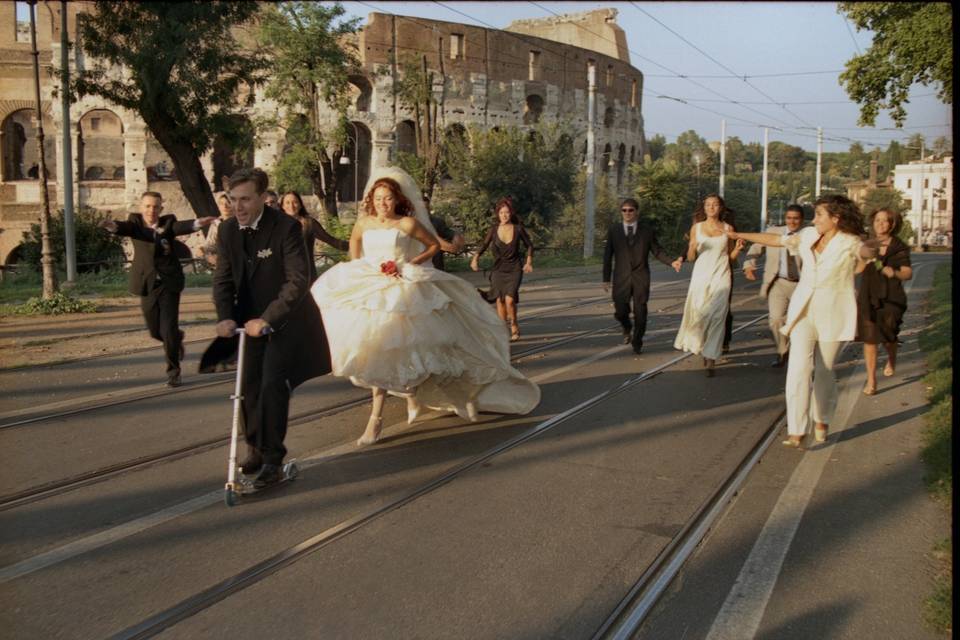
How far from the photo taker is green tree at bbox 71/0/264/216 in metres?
16.7

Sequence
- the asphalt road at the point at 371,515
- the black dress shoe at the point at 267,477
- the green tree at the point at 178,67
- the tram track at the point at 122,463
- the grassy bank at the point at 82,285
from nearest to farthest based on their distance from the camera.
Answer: the asphalt road at the point at 371,515
the tram track at the point at 122,463
the black dress shoe at the point at 267,477
the green tree at the point at 178,67
the grassy bank at the point at 82,285

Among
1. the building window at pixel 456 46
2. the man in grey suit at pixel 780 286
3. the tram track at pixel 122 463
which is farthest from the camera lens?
the building window at pixel 456 46

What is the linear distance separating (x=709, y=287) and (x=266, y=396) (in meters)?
6.16

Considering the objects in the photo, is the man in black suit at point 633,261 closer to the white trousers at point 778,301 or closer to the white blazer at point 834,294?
the white trousers at point 778,301

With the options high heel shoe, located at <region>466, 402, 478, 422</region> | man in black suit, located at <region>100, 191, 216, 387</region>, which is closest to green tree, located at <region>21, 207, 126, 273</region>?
man in black suit, located at <region>100, 191, 216, 387</region>

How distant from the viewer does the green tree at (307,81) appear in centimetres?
3036

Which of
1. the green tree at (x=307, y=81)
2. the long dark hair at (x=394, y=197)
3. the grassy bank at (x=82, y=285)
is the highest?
the green tree at (x=307, y=81)

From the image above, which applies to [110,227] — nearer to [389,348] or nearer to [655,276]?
[389,348]

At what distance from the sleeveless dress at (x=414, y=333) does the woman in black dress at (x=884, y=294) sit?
13.6 feet

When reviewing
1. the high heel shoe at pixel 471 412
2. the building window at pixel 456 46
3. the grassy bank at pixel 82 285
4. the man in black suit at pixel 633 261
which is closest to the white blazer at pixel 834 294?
the high heel shoe at pixel 471 412

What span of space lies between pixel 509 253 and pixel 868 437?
6335 mm

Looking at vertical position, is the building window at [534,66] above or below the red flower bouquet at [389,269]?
Result: above

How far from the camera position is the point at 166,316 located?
9227mm

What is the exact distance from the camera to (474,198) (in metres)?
34.7
